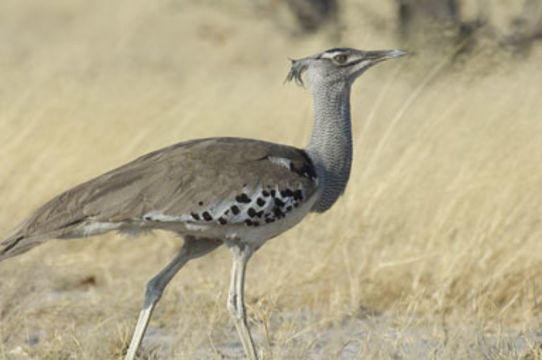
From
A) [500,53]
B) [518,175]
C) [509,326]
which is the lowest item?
[509,326]

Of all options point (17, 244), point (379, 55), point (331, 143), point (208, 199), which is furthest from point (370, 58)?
point (17, 244)

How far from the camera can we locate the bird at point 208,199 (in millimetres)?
3756

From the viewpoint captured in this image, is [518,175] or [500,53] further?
[500,53]

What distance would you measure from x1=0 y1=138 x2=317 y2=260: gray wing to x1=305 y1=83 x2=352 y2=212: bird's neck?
0.13m

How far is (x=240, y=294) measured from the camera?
13.4 feet

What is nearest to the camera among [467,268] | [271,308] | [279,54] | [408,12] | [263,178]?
[263,178]

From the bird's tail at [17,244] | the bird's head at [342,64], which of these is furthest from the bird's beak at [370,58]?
the bird's tail at [17,244]

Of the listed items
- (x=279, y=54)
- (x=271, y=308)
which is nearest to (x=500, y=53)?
(x=271, y=308)

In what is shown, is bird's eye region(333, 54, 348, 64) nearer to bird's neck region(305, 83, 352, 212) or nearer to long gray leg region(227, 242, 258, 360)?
bird's neck region(305, 83, 352, 212)

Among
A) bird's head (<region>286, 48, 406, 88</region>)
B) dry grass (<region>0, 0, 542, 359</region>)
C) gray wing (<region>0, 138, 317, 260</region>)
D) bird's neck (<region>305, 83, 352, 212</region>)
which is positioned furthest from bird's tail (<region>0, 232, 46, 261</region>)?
bird's head (<region>286, 48, 406, 88</region>)

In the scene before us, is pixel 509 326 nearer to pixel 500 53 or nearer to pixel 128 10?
pixel 500 53

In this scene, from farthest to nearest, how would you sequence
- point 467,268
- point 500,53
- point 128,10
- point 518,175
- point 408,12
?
1. point 128,10
2. point 408,12
3. point 500,53
4. point 518,175
5. point 467,268

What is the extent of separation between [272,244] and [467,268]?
44.0 inches

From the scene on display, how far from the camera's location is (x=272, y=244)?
19.2ft
